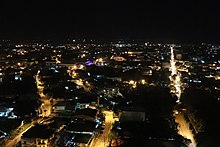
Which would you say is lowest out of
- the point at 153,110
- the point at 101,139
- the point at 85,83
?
the point at 101,139

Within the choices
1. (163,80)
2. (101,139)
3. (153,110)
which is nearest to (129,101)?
(153,110)

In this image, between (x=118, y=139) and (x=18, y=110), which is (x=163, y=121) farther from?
(x=18, y=110)

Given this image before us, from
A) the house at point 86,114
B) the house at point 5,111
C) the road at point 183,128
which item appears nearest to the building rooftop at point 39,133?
the house at point 86,114

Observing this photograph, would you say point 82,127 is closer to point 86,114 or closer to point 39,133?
point 86,114

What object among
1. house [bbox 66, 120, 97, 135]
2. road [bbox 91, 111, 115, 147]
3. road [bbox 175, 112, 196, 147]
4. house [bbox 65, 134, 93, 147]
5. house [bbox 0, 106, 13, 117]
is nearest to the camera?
house [bbox 65, 134, 93, 147]

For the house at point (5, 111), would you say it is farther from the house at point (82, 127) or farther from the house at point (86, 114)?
the house at point (82, 127)

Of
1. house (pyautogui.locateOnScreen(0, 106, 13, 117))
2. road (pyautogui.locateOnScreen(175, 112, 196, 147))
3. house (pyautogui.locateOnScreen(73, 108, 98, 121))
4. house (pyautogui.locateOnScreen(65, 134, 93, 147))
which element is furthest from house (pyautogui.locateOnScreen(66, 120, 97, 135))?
road (pyautogui.locateOnScreen(175, 112, 196, 147))

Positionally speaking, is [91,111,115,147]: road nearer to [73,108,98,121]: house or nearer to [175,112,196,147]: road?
[73,108,98,121]: house

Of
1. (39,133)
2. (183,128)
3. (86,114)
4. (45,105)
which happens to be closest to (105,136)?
(86,114)
